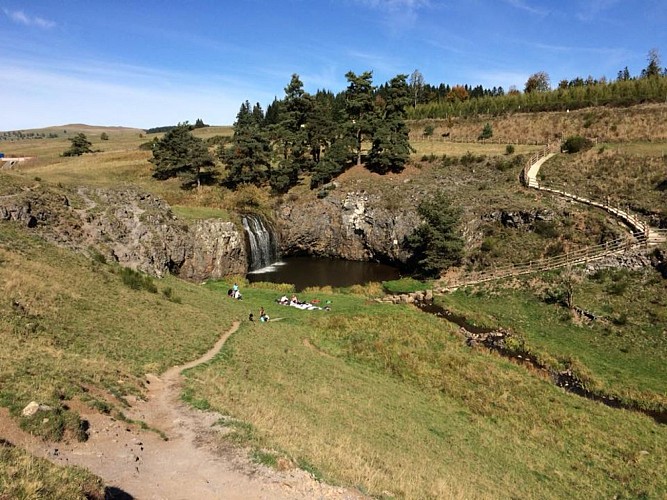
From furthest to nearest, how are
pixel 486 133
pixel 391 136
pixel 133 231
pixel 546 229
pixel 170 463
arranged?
pixel 486 133 < pixel 391 136 < pixel 546 229 < pixel 133 231 < pixel 170 463

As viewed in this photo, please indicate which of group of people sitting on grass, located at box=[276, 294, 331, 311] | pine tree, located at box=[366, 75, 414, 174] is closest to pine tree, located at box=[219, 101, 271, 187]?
pine tree, located at box=[366, 75, 414, 174]

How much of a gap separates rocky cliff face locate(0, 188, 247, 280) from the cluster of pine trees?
23.2m

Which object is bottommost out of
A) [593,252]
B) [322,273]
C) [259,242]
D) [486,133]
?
[322,273]

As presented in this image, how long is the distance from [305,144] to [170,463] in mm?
75718

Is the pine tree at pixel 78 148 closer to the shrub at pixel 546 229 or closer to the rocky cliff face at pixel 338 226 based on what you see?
the rocky cliff face at pixel 338 226

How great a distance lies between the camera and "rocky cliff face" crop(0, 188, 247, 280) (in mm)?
37562

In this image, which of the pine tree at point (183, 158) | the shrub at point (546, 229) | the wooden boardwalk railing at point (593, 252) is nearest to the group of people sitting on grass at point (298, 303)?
the wooden boardwalk railing at point (593, 252)

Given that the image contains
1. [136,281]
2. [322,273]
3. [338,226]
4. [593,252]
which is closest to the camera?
[136,281]

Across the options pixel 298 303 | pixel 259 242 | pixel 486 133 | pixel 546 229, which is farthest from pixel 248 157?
pixel 486 133

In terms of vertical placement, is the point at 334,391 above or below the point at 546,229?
below

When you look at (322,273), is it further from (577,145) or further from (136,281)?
(577,145)

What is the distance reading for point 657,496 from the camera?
62.7ft

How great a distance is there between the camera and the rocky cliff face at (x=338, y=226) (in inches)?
2694

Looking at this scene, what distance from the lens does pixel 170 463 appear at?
13.1m
